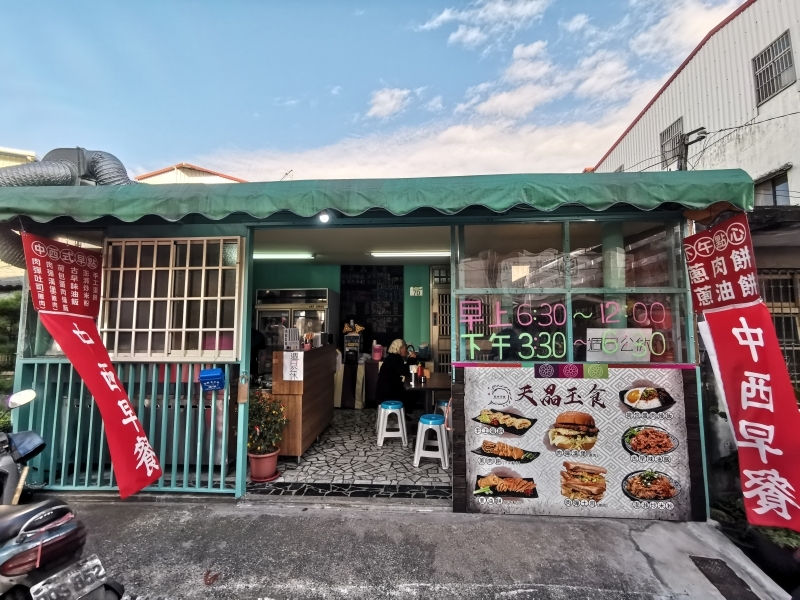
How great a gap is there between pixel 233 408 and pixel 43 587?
240 centimetres

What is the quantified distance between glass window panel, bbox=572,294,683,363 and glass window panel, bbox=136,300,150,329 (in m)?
4.47

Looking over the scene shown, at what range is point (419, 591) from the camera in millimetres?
2410

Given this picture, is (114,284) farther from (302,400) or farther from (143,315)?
(302,400)

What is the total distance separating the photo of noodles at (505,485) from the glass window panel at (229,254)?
→ 11.0ft

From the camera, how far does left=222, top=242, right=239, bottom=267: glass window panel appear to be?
3803mm

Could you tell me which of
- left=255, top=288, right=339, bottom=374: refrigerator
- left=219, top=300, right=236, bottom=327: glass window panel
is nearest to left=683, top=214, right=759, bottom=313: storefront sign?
left=219, top=300, right=236, bottom=327: glass window panel

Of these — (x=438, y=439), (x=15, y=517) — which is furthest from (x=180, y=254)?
(x=438, y=439)

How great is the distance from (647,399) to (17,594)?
14.6 ft

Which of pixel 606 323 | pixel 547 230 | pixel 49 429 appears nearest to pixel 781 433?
pixel 606 323

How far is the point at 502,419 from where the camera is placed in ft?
Answer: 11.1

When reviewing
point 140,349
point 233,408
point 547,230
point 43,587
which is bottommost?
point 43,587

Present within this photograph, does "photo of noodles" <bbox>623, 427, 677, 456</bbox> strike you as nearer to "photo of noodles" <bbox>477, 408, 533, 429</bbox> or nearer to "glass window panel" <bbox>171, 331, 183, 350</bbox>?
"photo of noodles" <bbox>477, 408, 533, 429</bbox>

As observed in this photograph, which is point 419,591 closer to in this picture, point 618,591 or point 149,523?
point 618,591

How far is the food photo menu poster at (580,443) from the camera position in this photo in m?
3.27
